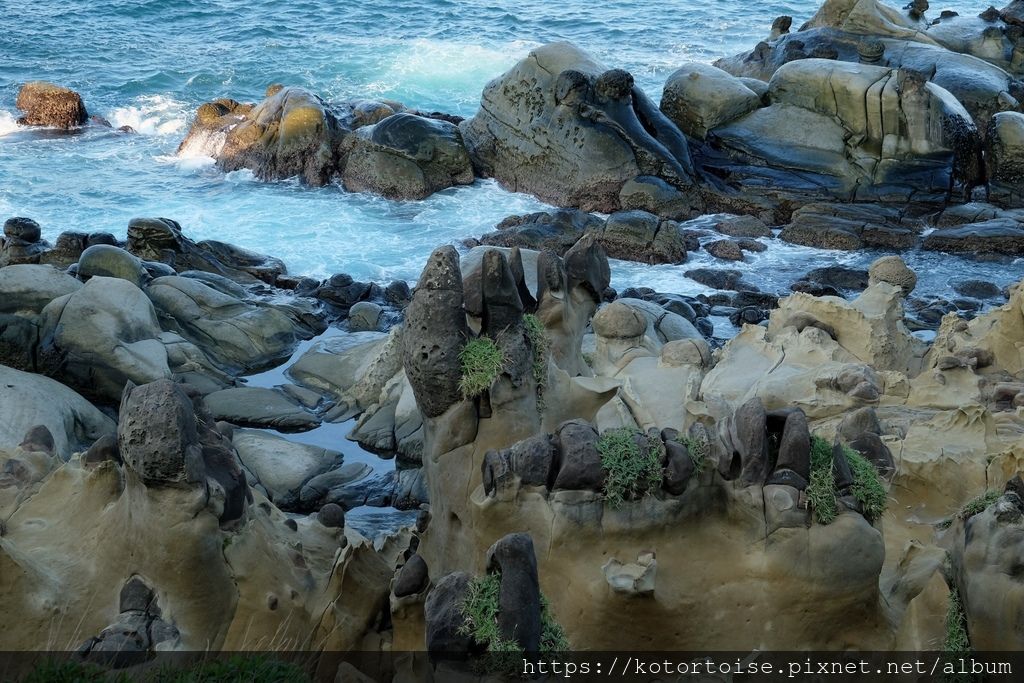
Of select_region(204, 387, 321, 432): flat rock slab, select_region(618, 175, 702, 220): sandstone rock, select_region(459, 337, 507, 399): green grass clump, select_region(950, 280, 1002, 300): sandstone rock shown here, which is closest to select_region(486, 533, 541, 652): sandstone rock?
select_region(459, 337, 507, 399): green grass clump

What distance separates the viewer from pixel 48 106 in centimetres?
2725

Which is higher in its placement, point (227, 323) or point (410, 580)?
point (410, 580)

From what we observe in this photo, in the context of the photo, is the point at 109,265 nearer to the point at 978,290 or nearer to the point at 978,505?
the point at 978,505

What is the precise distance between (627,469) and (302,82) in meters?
27.0

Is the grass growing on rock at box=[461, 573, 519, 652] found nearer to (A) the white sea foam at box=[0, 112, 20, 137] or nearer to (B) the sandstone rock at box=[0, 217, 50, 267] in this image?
(B) the sandstone rock at box=[0, 217, 50, 267]

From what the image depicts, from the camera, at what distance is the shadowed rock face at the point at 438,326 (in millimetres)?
7121

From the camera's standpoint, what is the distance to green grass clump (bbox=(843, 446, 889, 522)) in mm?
6078

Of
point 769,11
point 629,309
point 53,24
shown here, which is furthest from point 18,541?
point 769,11

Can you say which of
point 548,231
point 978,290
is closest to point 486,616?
point 548,231

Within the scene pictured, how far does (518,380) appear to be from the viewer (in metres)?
7.35

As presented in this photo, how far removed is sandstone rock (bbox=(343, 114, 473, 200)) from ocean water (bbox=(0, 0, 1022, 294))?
33cm

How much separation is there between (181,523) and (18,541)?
4.54ft

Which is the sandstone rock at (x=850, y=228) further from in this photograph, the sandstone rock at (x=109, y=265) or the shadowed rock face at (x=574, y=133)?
the sandstone rock at (x=109, y=265)

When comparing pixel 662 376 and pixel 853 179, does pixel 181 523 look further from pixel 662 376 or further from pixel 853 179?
pixel 853 179
